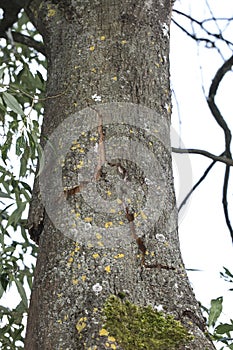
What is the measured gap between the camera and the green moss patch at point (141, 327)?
903mm

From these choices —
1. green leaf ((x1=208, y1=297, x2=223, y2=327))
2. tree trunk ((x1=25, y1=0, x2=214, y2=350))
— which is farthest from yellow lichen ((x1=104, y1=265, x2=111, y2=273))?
green leaf ((x1=208, y1=297, x2=223, y2=327))

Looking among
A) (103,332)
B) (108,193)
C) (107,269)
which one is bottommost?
(103,332)

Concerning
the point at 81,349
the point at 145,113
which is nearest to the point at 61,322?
the point at 81,349

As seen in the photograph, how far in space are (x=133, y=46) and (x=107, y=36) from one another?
2.0 inches

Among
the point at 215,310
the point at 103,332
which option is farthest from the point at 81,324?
the point at 215,310

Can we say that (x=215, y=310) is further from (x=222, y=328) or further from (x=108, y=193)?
(x=108, y=193)

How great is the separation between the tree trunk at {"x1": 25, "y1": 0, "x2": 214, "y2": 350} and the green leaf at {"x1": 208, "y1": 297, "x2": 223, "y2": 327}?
30 cm

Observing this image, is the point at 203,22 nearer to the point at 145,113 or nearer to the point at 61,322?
the point at 145,113

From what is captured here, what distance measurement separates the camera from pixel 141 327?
0.93 m

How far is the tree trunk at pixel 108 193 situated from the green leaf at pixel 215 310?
0.30 meters

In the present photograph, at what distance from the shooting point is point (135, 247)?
1030 millimetres

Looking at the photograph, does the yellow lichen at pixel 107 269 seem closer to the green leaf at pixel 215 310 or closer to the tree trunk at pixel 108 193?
the tree trunk at pixel 108 193

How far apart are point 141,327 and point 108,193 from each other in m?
0.23

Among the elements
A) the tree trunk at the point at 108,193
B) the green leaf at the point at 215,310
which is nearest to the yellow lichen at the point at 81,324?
the tree trunk at the point at 108,193
